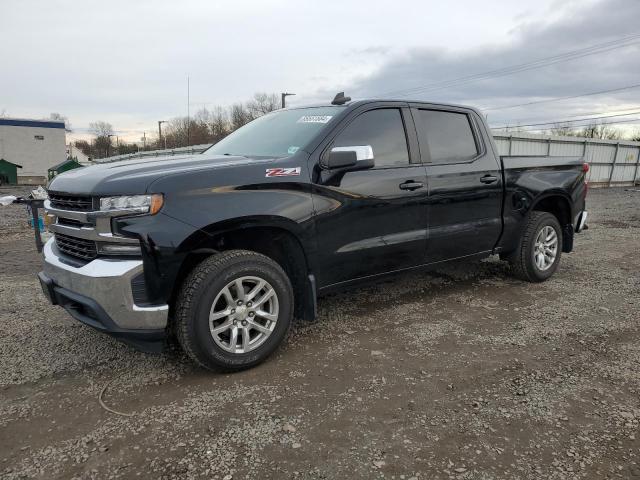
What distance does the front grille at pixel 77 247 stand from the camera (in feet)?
9.71

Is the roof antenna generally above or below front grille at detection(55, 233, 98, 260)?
above

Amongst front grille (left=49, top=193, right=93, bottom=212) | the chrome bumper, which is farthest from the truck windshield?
the chrome bumper

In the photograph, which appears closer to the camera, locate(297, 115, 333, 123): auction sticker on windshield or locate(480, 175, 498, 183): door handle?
locate(297, 115, 333, 123): auction sticker on windshield

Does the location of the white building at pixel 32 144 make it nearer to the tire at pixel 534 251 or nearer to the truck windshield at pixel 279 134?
the truck windshield at pixel 279 134

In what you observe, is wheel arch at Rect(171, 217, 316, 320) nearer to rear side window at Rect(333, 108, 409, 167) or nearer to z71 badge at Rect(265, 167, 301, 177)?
z71 badge at Rect(265, 167, 301, 177)

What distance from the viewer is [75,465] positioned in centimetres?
230

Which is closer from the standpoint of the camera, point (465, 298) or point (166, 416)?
point (166, 416)

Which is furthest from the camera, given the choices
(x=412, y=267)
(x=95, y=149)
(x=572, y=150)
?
(x=95, y=149)

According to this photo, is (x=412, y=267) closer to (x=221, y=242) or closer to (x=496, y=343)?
(x=496, y=343)

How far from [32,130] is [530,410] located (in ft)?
178

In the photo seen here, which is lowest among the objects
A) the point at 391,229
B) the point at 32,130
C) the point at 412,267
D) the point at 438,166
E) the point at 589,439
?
the point at 589,439

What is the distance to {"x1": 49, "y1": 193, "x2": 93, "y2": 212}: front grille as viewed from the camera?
9.60 feet

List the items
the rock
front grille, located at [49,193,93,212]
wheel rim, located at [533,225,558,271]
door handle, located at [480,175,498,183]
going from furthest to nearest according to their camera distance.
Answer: wheel rim, located at [533,225,558,271] < door handle, located at [480,175,498,183] < front grille, located at [49,193,93,212] < the rock

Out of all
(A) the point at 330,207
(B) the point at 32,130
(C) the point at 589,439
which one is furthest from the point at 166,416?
(B) the point at 32,130
